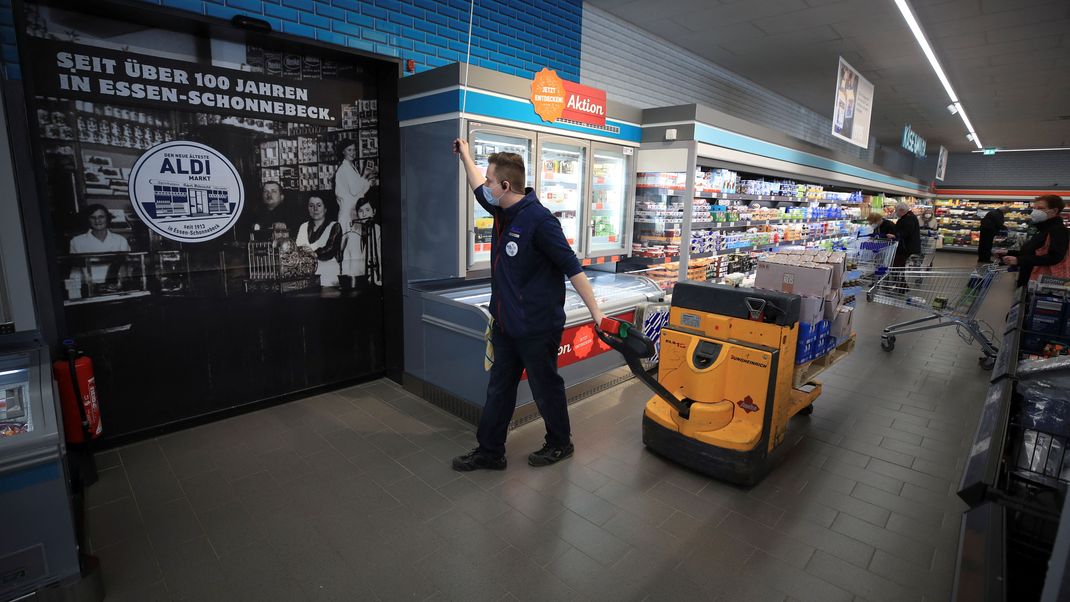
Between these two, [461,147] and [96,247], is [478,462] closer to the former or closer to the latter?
[461,147]

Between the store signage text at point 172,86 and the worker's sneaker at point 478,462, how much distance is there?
292 centimetres

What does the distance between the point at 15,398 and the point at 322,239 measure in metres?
2.50

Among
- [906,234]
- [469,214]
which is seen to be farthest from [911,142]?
[469,214]

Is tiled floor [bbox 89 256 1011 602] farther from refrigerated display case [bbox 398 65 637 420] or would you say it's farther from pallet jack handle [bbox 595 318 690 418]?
pallet jack handle [bbox 595 318 690 418]

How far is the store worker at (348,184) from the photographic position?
4.48 metres

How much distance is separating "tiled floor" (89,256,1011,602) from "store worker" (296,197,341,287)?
1.16 m

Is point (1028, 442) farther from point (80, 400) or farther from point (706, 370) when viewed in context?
point (80, 400)

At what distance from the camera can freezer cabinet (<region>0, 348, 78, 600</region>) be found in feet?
6.56

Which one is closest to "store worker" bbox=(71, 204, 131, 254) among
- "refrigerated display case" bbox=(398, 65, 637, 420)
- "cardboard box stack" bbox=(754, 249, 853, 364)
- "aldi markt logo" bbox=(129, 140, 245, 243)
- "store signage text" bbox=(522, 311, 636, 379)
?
"aldi markt logo" bbox=(129, 140, 245, 243)

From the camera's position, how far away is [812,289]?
364 cm

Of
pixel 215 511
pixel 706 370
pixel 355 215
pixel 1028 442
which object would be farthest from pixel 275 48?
pixel 1028 442

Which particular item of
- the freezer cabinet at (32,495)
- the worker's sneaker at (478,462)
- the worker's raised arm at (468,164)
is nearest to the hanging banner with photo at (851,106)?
the worker's raised arm at (468,164)

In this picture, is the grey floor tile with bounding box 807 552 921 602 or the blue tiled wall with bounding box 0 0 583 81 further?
the blue tiled wall with bounding box 0 0 583 81

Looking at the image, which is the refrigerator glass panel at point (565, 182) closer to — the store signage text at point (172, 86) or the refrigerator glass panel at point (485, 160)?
the refrigerator glass panel at point (485, 160)
